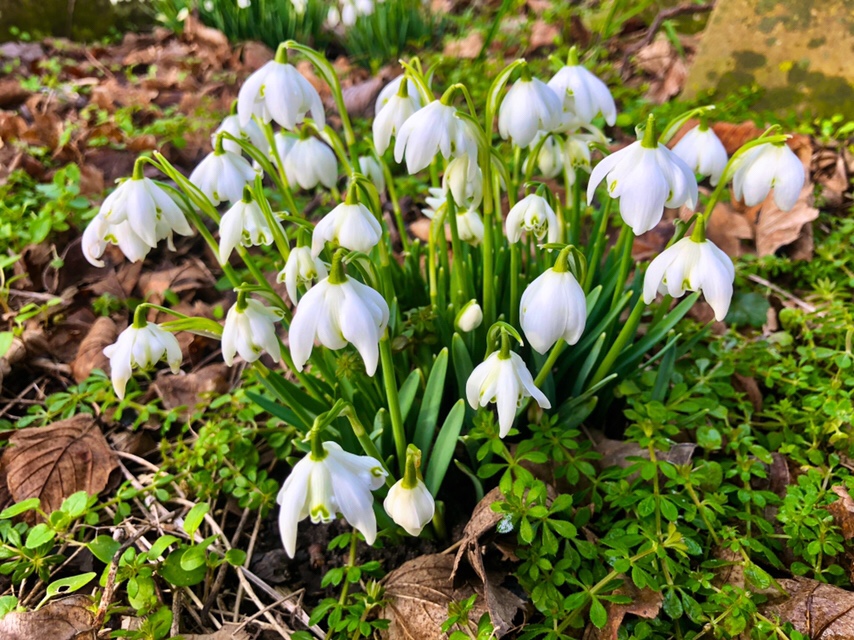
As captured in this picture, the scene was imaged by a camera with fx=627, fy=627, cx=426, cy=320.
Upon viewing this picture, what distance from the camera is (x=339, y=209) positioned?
928 mm

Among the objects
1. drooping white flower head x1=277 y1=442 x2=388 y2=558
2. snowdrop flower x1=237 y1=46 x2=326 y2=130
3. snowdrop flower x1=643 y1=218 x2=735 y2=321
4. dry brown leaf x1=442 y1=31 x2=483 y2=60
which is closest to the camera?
Result: drooping white flower head x1=277 y1=442 x2=388 y2=558

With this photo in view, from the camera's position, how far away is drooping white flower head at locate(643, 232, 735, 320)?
0.92m

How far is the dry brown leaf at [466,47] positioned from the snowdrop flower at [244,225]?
8.29 ft

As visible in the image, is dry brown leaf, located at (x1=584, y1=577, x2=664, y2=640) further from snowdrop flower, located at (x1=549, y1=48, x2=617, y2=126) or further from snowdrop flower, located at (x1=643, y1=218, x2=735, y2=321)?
snowdrop flower, located at (x1=549, y1=48, x2=617, y2=126)

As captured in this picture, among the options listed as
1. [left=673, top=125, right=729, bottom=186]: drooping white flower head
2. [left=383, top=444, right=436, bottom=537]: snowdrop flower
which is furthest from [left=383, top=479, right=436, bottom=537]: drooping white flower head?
[left=673, top=125, right=729, bottom=186]: drooping white flower head

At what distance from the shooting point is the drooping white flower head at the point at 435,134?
965 mm

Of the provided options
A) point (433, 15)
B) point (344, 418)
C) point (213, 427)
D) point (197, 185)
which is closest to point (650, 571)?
point (344, 418)

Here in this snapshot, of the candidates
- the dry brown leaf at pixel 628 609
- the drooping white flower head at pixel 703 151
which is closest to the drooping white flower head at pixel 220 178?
the drooping white flower head at pixel 703 151

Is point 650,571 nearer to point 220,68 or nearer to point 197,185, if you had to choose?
point 197,185

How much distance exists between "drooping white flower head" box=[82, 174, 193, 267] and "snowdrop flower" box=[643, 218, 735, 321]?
789mm

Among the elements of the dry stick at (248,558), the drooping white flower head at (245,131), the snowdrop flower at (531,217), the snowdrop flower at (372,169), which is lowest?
the dry stick at (248,558)

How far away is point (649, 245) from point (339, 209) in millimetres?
1263

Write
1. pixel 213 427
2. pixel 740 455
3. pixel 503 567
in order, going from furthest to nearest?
pixel 213 427 < pixel 740 455 < pixel 503 567

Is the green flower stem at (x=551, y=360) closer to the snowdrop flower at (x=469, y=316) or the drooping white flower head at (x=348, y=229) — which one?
the snowdrop flower at (x=469, y=316)
